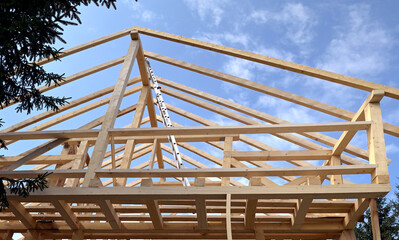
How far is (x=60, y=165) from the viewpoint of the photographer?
8086 mm

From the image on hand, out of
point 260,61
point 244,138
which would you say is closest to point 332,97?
point 244,138

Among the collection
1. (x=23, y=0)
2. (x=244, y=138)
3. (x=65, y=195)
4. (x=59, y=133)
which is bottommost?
(x=65, y=195)

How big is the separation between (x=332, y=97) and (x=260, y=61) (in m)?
23.0

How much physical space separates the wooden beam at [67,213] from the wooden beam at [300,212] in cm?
321

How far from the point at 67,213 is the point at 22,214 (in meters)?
0.78

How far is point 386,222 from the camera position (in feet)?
54.9

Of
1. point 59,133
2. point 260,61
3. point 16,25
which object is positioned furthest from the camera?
point 260,61

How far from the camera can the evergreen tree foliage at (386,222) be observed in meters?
16.4

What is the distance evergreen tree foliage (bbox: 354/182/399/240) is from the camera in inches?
644

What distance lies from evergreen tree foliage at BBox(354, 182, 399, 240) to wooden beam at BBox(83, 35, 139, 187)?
13.3 m

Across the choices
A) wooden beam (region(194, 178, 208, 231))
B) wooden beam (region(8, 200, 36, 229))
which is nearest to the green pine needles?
wooden beam (region(8, 200, 36, 229))

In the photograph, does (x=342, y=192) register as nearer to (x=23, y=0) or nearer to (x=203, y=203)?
(x=203, y=203)

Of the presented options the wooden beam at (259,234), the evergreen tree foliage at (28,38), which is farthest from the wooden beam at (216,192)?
the wooden beam at (259,234)

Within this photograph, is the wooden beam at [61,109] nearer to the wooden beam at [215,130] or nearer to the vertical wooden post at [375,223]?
the wooden beam at [215,130]
